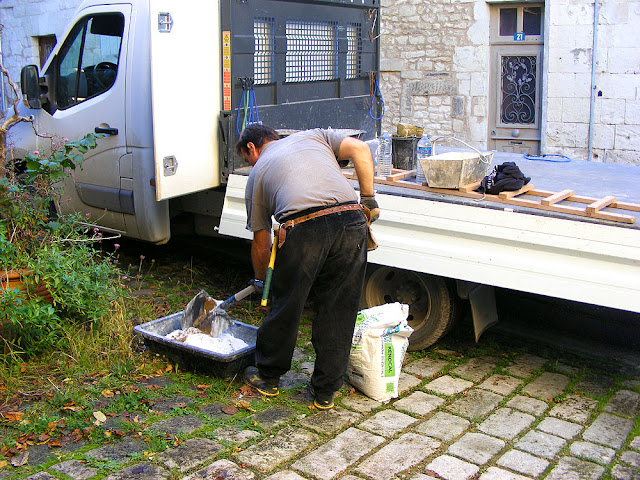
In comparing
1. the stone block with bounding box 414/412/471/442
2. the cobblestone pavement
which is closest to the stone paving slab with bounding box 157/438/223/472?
the cobblestone pavement

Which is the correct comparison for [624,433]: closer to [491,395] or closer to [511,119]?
[491,395]

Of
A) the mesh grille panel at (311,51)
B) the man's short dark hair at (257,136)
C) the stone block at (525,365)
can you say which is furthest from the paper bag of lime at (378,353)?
the mesh grille panel at (311,51)

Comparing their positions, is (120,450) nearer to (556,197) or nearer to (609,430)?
(609,430)

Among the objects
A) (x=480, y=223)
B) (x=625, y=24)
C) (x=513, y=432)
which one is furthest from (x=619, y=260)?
(x=625, y=24)

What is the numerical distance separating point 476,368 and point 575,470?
128 cm

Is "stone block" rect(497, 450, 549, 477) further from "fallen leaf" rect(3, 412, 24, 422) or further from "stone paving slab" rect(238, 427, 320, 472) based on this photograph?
"fallen leaf" rect(3, 412, 24, 422)

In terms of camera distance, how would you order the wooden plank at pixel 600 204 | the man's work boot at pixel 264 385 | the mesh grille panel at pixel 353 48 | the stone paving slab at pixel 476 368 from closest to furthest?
the wooden plank at pixel 600 204 → the man's work boot at pixel 264 385 → the stone paving slab at pixel 476 368 → the mesh grille panel at pixel 353 48

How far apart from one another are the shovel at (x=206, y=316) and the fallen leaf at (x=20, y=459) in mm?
1490

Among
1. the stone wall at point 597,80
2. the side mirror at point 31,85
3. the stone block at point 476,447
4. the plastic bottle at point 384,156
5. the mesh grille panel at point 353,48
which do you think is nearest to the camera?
Answer: the stone block at point 476,447

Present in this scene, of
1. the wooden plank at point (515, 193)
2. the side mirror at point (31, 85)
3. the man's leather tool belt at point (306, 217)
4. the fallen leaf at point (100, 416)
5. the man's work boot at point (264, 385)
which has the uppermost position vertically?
the side mirror at point (31, 85)

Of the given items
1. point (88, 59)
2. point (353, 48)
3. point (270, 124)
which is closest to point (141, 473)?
point (270, 124)

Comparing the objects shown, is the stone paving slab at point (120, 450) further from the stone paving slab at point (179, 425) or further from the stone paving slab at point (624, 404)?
the stone paving slab at point (624, 404)

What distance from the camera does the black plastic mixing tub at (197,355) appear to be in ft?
14.5

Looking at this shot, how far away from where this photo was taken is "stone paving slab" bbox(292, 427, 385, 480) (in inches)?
141
